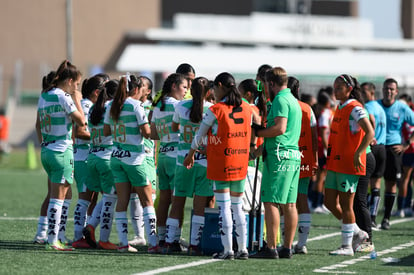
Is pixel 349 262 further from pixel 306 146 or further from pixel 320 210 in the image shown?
pixel 320 210

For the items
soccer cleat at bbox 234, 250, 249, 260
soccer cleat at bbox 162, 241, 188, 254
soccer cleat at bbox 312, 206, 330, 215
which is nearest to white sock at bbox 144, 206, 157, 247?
soccer cleat at bbox 162, 241, 188, 254

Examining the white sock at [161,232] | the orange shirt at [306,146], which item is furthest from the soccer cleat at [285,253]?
the white sock at [161,232]

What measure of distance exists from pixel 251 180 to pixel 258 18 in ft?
177

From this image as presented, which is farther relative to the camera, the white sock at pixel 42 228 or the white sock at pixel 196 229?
the white sock at pixel 42 228

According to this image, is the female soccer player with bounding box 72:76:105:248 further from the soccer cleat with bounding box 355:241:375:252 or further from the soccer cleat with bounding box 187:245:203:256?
the soccer cleat with bounding box 355:241:375:252

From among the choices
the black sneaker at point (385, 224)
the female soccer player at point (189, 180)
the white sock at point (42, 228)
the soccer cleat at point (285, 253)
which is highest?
the female soccer player at point (189, 180)

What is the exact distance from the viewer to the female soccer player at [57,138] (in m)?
10.7

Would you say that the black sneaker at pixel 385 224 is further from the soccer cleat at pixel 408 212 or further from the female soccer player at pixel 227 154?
the female soccer player at pixel 227 154

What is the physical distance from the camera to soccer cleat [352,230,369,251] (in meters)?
11.1

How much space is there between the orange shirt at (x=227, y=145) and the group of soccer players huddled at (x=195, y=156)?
0.01 m

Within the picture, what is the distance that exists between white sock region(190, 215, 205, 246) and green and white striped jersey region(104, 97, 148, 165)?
958 mm

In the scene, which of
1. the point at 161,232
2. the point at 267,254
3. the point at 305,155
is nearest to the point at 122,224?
the point at 161,232

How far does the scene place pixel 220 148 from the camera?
9.99 metres

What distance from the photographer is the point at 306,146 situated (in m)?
11.1
